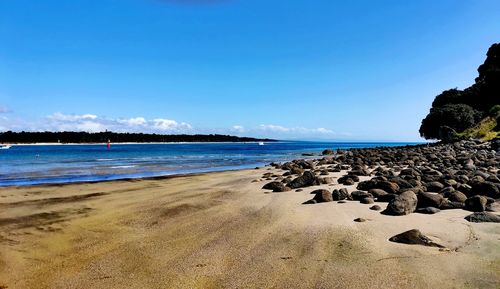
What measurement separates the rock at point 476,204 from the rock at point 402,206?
1083 millimetres

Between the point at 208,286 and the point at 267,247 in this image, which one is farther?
the point at 267,247

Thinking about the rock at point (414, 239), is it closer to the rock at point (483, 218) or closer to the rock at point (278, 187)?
the rock at point (483, 218)

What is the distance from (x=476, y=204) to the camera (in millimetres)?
7895

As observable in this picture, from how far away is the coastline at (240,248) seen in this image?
4855 mm

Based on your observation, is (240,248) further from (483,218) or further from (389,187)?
(389,187)

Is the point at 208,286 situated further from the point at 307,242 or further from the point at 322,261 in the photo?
the point at 307,242

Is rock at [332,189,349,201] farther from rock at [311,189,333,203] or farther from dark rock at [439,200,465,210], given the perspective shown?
dark rock at [439,200,465,210]

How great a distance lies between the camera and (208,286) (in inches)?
187

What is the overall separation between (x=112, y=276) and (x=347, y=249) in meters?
3.63

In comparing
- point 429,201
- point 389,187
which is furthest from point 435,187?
point 429,201

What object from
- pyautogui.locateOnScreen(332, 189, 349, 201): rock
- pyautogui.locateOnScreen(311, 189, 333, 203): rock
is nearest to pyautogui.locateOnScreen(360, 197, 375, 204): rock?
pyautogui.locateOnScreen(332, 189, 349, 201): rock

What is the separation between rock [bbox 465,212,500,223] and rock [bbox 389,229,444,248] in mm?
1832

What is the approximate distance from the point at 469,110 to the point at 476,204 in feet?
160

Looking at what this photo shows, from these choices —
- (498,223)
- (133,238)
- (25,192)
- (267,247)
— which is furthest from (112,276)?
(25,192)
